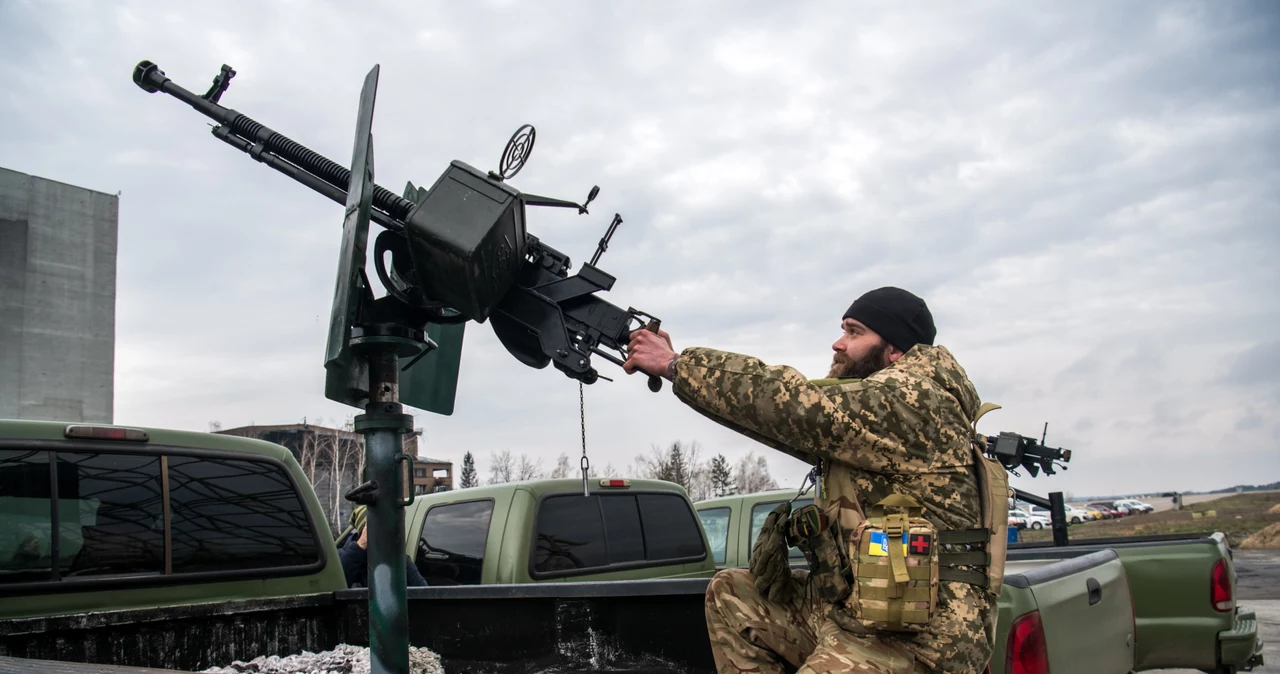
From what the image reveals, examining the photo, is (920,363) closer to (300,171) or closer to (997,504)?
(997,504)

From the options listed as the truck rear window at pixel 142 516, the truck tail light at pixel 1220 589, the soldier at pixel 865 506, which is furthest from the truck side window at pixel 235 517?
the truck tail light at pixel 1220 589

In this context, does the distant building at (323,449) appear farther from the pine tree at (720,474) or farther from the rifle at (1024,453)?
the rifle at (1024,453)

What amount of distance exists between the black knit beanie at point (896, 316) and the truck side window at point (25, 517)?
8.97ft

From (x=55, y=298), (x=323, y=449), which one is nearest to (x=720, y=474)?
(x=323, y=449)

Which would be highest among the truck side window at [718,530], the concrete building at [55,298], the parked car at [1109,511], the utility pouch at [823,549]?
the concrete building at [55,298]

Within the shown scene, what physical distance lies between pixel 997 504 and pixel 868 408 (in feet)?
1.64

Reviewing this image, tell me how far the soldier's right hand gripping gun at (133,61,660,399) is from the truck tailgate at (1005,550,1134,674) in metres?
1.48

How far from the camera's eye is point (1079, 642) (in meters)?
3.19

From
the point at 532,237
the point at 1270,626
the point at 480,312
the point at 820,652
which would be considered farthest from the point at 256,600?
the point at 1270,626

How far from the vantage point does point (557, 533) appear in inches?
214

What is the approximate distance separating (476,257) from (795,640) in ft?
4.87

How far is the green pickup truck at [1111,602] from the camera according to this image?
283cm

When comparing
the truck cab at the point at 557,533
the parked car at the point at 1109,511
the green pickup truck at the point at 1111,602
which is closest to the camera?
the green pickup truck at the point at 1111,602

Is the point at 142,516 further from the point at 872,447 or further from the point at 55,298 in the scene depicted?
the point at 55,298
